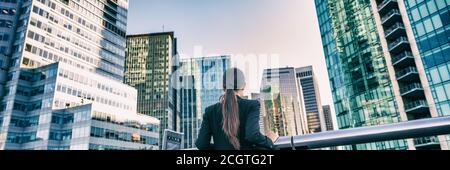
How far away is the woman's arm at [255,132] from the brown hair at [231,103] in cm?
12

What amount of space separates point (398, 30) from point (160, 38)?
10758 cm

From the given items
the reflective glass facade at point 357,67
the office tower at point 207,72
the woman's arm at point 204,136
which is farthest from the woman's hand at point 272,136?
the office tower at point 207,72

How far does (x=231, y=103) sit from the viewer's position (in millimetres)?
2893

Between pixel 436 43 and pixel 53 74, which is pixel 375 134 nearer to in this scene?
pixel 436 43

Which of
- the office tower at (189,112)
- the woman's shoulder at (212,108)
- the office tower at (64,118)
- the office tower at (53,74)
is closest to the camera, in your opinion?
the woman's shoulder at (212,108)

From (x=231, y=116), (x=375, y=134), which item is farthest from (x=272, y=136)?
(x=375, y=134)

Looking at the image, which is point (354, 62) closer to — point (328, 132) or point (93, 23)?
point (328, 132)

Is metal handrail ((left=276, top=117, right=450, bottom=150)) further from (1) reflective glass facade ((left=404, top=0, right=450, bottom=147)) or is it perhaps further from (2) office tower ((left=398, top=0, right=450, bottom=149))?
(1) reflective glass facade ((left=404, top=0, right=450, bottom=147))

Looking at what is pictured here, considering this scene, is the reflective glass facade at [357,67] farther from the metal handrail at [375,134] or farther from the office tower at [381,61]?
the metal handrail at [375,134]

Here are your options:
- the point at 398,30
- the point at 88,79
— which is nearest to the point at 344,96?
the point at 398,30

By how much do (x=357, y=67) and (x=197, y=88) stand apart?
375ft

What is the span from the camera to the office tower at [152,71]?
398 feet

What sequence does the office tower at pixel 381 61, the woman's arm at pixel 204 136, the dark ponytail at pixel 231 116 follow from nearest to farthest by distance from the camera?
the dark ponytail at pixel 231 116
the woman's arm at pixel 204 136
the office tower at pixel 381 61
